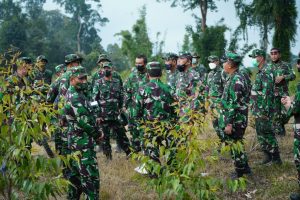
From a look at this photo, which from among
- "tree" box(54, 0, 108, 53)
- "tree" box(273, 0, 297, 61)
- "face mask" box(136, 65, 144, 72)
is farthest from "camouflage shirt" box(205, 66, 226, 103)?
"tree" box(54, 0, 108, 53)

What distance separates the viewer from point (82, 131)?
491cm

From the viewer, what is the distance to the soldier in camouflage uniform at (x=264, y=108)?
22.7ft

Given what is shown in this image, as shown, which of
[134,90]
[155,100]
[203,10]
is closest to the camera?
[155,100]

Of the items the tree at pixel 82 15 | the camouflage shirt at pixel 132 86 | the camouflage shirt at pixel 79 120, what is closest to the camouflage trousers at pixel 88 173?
the camouflage shirt at pixel 79 120

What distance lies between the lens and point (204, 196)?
3.13 metres

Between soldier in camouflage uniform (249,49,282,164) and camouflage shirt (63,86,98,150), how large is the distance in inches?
137

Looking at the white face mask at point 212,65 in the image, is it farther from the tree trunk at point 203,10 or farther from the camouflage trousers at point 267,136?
the tree trunk at point 203,10

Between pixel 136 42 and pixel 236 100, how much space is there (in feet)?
78.6

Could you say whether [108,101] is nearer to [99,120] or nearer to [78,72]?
[99,120]

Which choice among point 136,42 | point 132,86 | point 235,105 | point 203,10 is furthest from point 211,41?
point 235,105

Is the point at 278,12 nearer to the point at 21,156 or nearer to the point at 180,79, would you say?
the point at 180,79

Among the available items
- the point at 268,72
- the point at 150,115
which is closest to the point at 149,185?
the point at 150,115

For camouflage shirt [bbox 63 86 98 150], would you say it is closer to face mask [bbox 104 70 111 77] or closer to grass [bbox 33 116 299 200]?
grass [bbox 33 116 299 200]

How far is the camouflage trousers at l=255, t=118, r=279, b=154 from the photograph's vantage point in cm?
686
